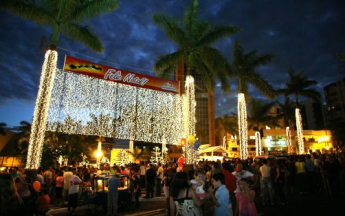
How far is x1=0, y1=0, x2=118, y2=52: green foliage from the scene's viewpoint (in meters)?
11.8

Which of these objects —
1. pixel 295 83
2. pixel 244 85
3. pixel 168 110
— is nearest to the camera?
pixel 244 85

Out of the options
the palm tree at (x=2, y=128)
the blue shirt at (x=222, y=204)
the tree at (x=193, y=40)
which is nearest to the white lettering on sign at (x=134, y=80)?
the tree at (x=193, y=40)

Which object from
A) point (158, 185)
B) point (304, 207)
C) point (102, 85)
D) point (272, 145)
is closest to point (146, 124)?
point (102, 85)

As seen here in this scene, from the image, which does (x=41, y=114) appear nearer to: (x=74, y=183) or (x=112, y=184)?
(x=74, y=183)

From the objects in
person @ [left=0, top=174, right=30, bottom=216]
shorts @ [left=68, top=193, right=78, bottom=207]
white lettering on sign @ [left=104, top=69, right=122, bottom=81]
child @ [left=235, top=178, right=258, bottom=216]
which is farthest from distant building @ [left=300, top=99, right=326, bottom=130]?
person @ [left=0, top=174, right=30, bottom=216]

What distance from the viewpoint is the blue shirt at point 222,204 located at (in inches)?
169

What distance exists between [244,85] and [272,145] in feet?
131

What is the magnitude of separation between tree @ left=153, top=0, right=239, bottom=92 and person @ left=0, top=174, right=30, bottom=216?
14.0 metres

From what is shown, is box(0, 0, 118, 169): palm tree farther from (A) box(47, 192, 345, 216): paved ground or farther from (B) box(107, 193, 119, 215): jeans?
(B) box(107, 193, 119, 215): jeans

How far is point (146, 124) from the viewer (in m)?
25.4

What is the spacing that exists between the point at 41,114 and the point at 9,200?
8880 millimetres

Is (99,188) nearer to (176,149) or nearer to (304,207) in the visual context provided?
(304,207)

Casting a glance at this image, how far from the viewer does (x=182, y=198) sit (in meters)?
4.17

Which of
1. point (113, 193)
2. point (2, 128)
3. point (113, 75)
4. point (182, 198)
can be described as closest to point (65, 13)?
point (113, 75)
